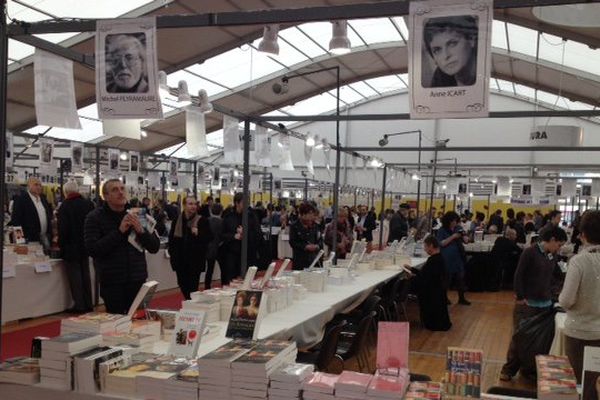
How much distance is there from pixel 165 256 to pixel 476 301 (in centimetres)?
526

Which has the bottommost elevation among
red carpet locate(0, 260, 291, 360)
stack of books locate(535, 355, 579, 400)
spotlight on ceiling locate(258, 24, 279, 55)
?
red carpet locate(0, 260, 291, 360)

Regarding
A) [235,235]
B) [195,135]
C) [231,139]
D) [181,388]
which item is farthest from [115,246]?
[235,235]

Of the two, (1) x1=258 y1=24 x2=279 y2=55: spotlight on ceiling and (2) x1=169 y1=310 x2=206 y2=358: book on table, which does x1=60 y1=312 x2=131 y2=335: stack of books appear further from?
(1) x1=258 y1=24 x2=279 y2=55: spotlight on ceiling

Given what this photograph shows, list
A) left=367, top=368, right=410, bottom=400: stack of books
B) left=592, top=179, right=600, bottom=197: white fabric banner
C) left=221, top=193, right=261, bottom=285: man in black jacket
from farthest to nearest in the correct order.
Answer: left=592, top=179, right=600, bottom=197: white fabric banner < left=221, top=193, right=261, bottom=285: man in black jacket < left=367, top=368, right=410, bottom=400: stack of books

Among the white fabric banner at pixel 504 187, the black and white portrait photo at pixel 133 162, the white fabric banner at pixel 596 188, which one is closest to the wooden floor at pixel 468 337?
the black and white portrait photo at pixel 133 162

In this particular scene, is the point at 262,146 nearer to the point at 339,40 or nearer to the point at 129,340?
the point at 339,40

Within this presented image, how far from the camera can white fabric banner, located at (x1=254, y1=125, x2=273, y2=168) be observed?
242 inches

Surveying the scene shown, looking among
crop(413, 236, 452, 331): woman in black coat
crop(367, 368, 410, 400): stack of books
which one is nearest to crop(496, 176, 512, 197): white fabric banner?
crop(413, 236, 452, 331): woman in black coat

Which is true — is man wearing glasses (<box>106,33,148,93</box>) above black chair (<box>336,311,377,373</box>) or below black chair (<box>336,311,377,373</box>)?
above

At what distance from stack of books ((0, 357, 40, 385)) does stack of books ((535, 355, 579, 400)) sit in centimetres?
211

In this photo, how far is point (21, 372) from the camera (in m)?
2.56

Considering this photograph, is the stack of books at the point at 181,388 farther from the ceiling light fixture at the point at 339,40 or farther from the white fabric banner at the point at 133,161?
the white fabric banner at the point at 133,161

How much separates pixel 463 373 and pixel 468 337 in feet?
16.9

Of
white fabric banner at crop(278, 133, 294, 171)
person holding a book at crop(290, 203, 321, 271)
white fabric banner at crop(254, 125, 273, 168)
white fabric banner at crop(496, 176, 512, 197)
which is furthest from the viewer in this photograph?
white fabric banner at crop(496, 176, 512, 197)
